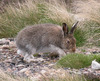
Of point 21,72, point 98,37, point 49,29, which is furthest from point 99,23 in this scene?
point 21,72

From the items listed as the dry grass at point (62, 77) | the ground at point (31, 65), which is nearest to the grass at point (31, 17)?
the ground at point (31, 65)

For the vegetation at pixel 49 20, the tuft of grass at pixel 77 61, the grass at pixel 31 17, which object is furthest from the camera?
the grass at pixel 31 17

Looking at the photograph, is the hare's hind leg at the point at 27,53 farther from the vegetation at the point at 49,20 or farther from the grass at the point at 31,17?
the grass at the point at 31,17

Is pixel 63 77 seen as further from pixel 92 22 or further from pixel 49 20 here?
pixel 92 22

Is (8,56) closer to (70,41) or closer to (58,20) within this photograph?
(70,41)

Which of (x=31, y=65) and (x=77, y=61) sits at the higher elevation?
(x=77, y=61)

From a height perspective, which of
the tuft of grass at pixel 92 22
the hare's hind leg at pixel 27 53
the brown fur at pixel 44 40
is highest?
the brown fur at pixel 44 40

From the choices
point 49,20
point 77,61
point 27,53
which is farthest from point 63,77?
point 49,20

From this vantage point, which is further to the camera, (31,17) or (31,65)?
(31,17)
